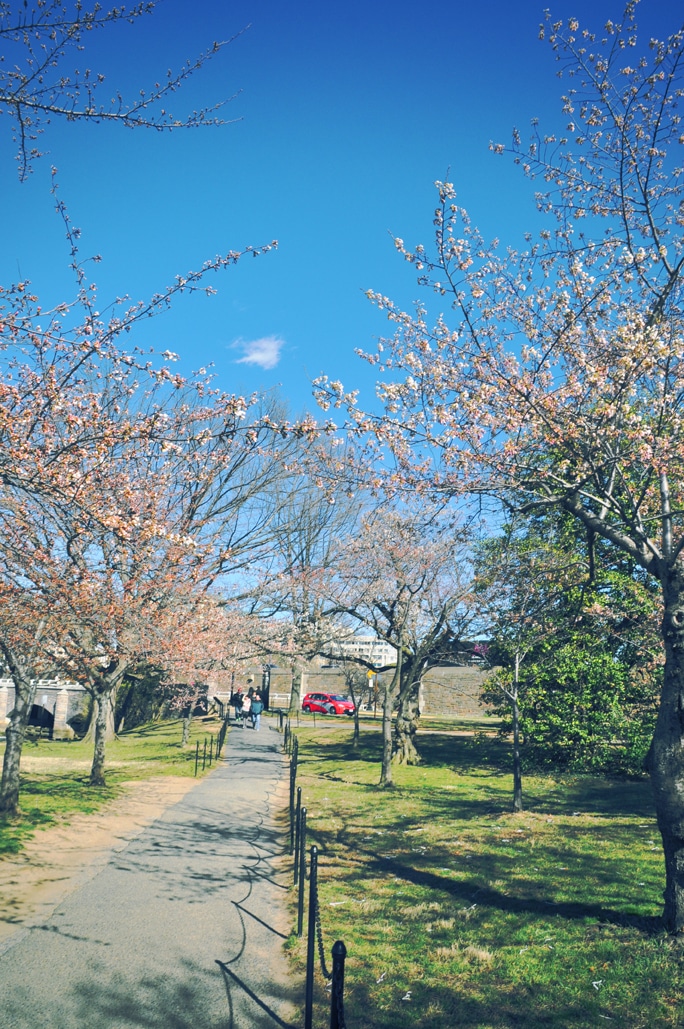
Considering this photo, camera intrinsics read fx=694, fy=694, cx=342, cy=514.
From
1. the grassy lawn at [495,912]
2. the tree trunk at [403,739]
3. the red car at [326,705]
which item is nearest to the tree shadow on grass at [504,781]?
the grassy lawn at [495,912]

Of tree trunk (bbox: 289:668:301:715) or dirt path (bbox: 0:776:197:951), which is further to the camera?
tree trunk (bbox: 289:668:301:715)

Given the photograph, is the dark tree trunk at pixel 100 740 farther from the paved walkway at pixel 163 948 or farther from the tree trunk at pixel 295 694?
the tree trunk at pixel 295 694

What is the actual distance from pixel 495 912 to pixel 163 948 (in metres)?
3.55

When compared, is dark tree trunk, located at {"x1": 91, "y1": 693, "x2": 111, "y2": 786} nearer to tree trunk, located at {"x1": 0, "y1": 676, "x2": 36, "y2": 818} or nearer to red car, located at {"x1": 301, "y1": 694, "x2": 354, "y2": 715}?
tree trunk, located at {"x1": 0, "y1": 676, "x2": 36, "y2": 818}

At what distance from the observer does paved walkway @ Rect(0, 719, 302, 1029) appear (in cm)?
536

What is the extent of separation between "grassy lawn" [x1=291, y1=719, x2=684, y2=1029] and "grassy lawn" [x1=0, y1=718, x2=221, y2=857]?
490 centimetres

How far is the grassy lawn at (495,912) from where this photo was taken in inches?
212

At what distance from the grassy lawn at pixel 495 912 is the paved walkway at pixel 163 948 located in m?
0.63

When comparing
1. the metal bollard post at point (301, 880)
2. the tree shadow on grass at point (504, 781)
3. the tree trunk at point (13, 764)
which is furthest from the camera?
the tree shadow on grass at point (504, 781)

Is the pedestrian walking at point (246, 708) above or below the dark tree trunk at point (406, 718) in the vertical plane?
below

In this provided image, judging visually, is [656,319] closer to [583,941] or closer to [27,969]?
[583,941]

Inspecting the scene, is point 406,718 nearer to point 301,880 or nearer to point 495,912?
point 495,912

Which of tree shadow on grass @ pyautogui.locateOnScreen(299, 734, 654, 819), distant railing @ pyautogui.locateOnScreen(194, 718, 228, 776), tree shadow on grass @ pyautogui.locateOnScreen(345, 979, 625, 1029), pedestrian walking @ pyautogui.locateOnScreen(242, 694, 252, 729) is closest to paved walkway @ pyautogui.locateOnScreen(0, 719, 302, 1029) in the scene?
tree shadow on grass @ pyautogui.locateOnScreen(345, 979, 625, 1029)

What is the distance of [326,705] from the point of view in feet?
166
